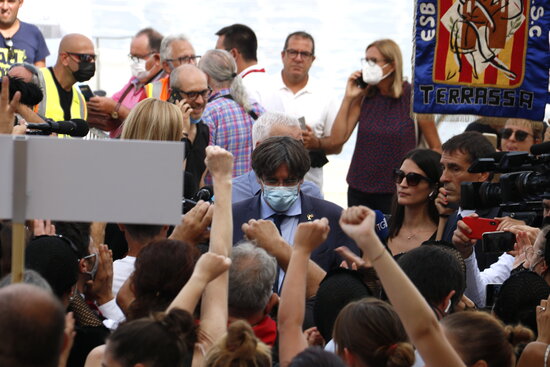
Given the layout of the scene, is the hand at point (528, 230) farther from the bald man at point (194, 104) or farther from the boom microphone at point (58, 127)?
the bald man at point (194, 104)

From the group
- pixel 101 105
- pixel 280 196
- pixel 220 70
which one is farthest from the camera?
pixel 220 70

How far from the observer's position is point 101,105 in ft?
28.3

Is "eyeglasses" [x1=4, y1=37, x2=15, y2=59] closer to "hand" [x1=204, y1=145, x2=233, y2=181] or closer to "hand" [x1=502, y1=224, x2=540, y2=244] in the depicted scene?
"hand" [x1=204, y1=145, x2=233, y2=181]

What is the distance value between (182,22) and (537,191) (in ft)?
46.7

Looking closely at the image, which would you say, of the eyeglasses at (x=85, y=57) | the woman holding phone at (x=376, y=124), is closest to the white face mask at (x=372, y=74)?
the woman holding phone at (x=376, y=124)

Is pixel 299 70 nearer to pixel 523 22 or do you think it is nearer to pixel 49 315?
pixel 523 22

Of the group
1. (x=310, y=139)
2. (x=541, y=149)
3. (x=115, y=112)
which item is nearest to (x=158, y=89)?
(x=115, y=112)

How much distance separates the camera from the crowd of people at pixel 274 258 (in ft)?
12.0

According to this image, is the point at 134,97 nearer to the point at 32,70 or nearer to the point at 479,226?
the point at 32,70

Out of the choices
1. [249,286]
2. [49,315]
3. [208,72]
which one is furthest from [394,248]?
[49,315]

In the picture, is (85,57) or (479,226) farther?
(85,57)

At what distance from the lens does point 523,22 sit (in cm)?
677

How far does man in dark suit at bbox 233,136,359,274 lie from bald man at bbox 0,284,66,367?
2723mm

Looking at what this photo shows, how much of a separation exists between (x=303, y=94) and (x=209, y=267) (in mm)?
5650
